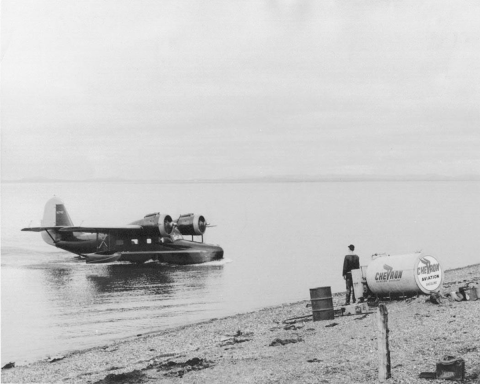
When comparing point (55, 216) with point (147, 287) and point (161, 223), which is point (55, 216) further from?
point (147, 287)

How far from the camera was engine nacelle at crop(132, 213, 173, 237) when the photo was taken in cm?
4050

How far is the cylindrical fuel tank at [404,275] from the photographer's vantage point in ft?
50.8

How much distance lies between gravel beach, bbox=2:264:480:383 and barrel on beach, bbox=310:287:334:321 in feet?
0.86

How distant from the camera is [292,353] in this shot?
1160 cm

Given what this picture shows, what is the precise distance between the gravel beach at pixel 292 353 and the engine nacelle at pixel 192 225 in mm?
24006

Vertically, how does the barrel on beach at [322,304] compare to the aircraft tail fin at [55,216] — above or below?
below

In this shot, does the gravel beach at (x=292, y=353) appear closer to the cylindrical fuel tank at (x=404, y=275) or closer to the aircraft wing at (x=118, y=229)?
the cylindrical fuel tank at (x=404, y=275)

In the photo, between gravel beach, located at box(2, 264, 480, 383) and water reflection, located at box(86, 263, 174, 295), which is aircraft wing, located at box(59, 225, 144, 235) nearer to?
water reflection, located at box(86, 263, 174, 295)

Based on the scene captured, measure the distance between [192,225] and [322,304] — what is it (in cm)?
2717

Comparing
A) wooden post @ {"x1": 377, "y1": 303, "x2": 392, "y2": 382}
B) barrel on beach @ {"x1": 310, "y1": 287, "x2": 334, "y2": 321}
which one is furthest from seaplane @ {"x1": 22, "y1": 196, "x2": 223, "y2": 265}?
wooden post @ {"x1": 377, "y1": 303, "x2": 392, "y2": 382}

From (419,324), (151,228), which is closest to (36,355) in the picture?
(419,324)

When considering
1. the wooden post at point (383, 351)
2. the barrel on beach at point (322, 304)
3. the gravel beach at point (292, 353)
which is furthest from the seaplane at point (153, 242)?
the wooden post at point (383, 351)

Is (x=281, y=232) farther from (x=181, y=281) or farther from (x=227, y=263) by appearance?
(x=181, y=281)

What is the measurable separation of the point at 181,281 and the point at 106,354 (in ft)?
60.0
